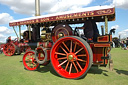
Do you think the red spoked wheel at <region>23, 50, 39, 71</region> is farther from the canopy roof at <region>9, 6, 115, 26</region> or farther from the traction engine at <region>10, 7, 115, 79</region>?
the canopy roof at <region>9, 6, 115, 26</region>

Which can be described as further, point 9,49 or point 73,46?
point 9,49

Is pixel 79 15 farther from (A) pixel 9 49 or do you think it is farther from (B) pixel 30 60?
(A) pixel 9 49

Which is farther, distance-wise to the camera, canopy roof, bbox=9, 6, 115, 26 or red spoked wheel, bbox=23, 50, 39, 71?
red spoked wheel, bbox=23, 50, 39, 71

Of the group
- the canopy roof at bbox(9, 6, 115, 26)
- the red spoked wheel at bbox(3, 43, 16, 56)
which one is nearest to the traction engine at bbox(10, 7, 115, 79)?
the canopy roof at bbox(9, 6, 115, 26)

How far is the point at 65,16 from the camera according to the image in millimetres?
3613

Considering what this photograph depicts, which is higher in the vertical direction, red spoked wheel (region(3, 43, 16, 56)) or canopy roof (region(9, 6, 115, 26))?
canopy roof (region(9, 6, 115, 26))

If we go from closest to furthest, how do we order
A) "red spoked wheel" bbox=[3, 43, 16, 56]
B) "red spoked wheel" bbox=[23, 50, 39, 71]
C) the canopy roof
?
the canopy roof, "red spoked wheel" bbox=[23, 50, 39, 71], "red spoked wheel" bbox=[3, 43, 16, 56]

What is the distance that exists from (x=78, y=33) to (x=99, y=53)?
1065 mm

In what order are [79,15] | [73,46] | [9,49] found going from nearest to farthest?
1. [79,15]
2. [73,46]
3. [9,49]

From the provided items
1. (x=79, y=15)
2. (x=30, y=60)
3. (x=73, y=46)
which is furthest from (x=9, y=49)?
(x=79, y=15)

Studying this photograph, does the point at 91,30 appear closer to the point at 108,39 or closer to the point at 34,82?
the point at 108,39

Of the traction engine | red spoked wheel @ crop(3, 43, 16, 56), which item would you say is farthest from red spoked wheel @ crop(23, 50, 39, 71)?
red spoked wheel @ crop(3, 43, 16, 56)

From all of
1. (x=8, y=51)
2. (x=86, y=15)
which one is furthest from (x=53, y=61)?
(x=8, y=51)

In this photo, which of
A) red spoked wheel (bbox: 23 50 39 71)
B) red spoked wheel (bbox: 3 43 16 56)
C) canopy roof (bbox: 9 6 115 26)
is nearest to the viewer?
canopy roof (bbox: 9 6 115 26)
